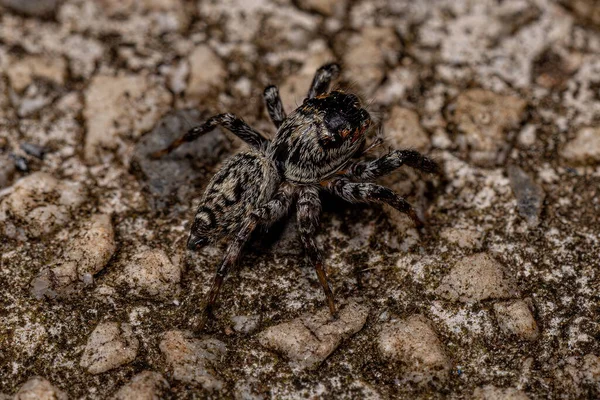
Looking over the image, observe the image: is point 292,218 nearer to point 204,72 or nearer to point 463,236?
point 463,236

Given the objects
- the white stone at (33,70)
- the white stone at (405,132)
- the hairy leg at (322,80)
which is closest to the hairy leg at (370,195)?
the white stone at (405,132)

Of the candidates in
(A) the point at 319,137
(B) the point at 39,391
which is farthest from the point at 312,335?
(B) the point at 39,391

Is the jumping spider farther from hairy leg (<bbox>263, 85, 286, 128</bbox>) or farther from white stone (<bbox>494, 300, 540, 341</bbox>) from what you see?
white stone (<bbox>494, 300, 540, 341</bbox>)

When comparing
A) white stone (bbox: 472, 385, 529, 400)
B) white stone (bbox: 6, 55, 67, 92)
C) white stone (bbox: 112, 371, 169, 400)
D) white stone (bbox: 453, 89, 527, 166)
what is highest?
white stone (bbox: 6, 55, 67, 92)

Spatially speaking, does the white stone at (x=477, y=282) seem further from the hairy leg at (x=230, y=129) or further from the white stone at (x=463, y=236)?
the hairy leg at (x=230, y=129)

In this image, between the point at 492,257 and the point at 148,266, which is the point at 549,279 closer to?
the point at 492,257

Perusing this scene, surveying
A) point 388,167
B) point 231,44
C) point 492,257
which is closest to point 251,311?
point 388,167

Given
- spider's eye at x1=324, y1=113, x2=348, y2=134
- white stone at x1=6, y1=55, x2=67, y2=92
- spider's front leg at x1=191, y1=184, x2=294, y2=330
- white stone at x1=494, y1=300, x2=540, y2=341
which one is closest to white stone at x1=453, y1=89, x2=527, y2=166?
spider's eye at x1=324, y1=113, x2=348, y2=134
